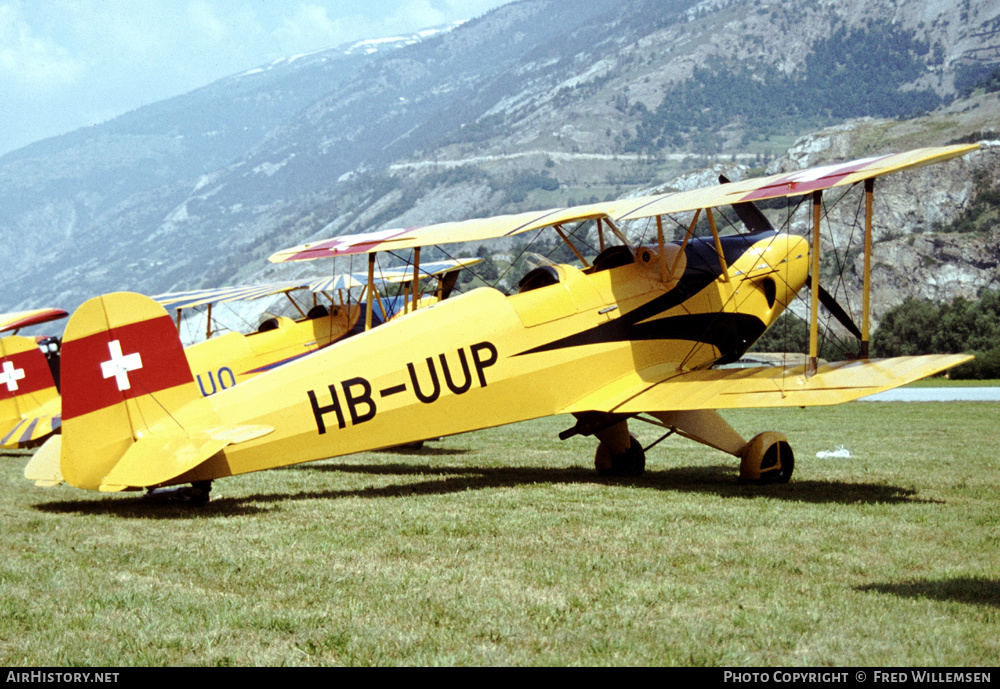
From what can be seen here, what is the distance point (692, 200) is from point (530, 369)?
235cm

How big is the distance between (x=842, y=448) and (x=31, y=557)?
34.4 feet

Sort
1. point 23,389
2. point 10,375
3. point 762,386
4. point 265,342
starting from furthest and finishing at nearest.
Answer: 1. point 23,389
2. point 10,375
3. point 265,342
4. point 762,386

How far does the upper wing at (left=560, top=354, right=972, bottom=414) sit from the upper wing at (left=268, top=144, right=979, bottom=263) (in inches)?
66.8

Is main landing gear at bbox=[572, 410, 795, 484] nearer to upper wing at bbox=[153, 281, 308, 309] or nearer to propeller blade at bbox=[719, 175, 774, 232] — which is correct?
propeller blade at bbox=[719, 175, 774, 232]

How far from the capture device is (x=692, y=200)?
31.7 ft

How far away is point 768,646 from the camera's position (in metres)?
4.24

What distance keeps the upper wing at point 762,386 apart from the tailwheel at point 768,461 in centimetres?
66

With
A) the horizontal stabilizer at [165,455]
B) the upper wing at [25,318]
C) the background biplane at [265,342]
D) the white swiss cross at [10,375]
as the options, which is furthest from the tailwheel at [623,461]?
the white swiss cross at [10,375]

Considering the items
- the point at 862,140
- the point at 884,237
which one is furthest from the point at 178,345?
the point at 862,140

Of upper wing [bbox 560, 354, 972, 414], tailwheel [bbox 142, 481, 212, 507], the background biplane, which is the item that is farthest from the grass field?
the background biplane

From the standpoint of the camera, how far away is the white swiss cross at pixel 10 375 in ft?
51.7

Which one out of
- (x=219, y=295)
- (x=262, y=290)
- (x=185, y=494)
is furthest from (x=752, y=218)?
(x=262, y=290)

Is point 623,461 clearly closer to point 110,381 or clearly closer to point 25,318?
point 110,381

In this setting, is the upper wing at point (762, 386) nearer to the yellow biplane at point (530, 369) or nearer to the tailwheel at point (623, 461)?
the yellow biplane at point (530, 369)
